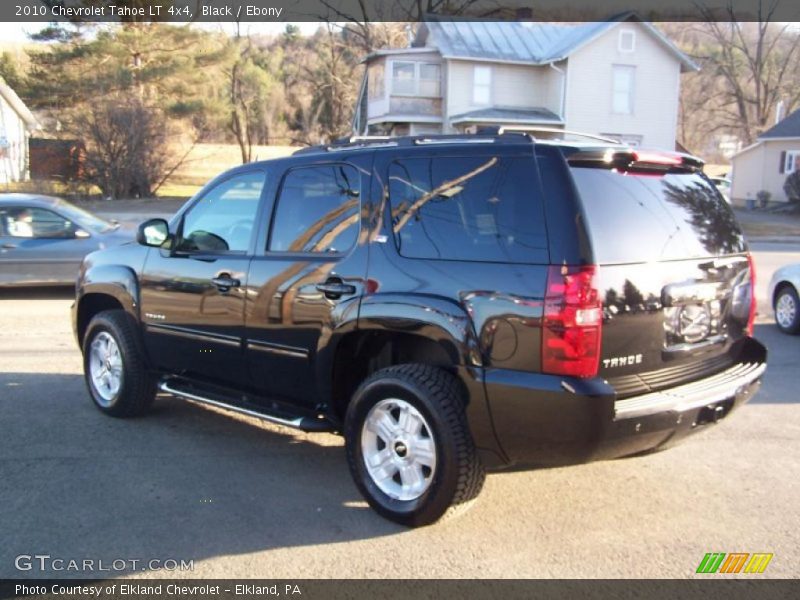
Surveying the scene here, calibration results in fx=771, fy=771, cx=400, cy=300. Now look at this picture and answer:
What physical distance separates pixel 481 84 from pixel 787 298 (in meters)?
28.7

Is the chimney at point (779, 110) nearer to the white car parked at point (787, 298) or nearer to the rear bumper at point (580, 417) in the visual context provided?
the white car parked at point (787, 298)

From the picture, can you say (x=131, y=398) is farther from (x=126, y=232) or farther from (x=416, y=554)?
(x=126, y=232)

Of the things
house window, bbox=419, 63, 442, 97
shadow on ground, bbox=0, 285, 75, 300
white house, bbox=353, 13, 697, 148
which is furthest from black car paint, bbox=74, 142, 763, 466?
house window, bbox=419, 63, 442, 97

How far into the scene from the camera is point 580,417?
3.58 meters

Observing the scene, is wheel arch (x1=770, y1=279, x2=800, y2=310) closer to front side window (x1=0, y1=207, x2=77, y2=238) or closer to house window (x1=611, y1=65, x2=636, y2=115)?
front side window (x1=0, y1=207, x2=77, y2=238)

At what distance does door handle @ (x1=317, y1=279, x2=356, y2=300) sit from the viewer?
434cm

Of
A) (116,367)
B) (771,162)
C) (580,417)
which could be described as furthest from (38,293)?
(771,162)

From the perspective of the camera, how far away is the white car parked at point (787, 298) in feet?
30.8

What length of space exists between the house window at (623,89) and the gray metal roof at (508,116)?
294cm

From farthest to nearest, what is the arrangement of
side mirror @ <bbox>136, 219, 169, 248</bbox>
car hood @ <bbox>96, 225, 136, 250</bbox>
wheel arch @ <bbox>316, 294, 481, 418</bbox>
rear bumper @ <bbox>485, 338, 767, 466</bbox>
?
car hood @ <bbox>96, 225, 136, 250</bbox> → side mirror @ <bbox>136, 219, 169, 248</bbox> → wheel arch @ <bbox>316, 294, 481, 418</bbox> → rear bumper @ <bbox>485, 338, 767, 466</bbox>

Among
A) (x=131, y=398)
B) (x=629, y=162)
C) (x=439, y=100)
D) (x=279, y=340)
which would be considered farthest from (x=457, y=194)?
(x=439, y=100)

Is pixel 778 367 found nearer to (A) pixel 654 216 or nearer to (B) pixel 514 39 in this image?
(A) pixel 654 216

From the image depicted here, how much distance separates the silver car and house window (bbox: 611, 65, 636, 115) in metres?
29.7

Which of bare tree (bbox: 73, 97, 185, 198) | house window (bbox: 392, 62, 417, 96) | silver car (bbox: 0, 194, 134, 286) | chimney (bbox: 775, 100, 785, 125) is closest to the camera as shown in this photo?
silver car (bbox: 0, 194, 134, 286)
